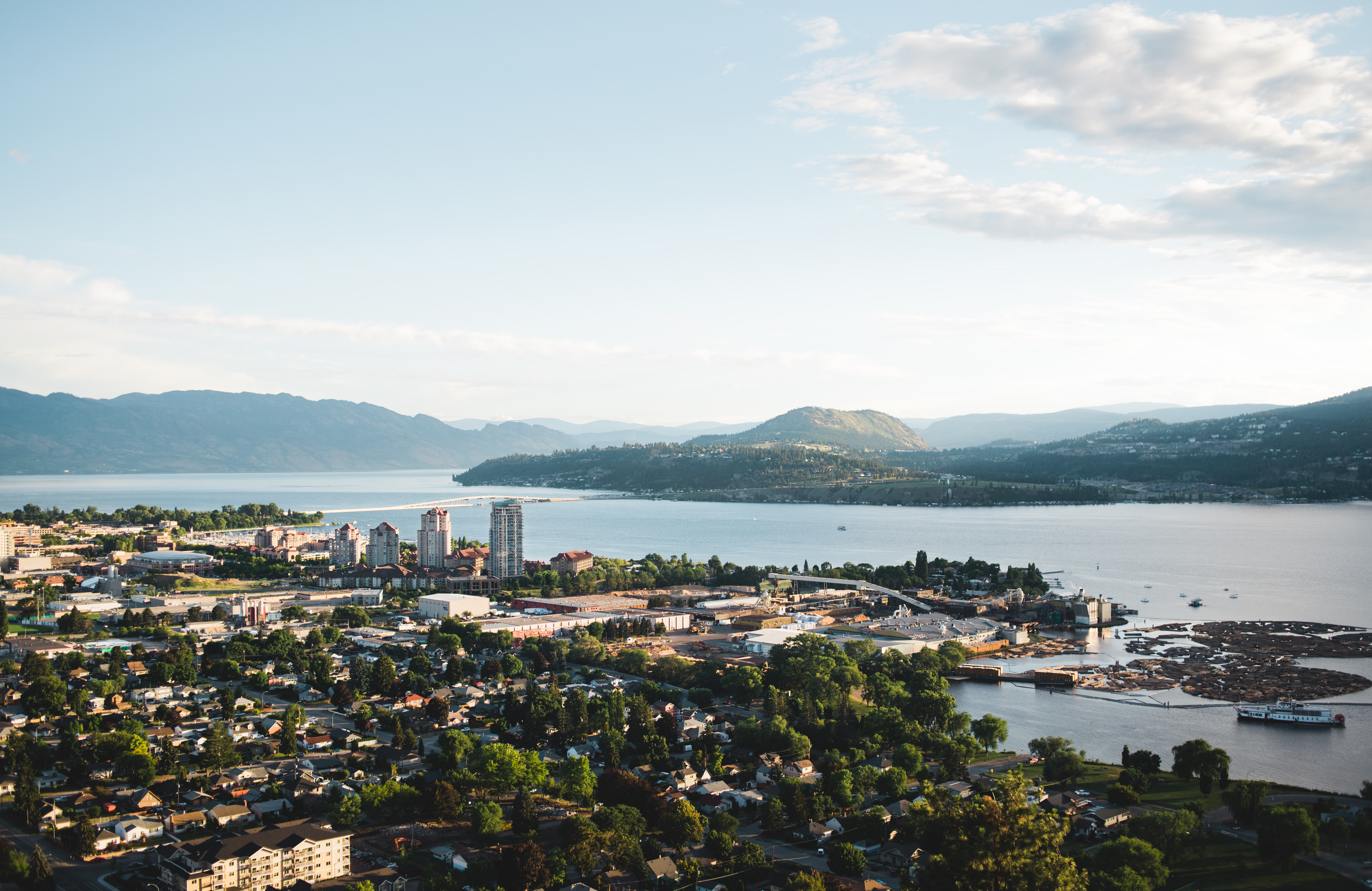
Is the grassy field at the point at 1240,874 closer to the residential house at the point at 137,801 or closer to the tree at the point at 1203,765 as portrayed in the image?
the tree at the point at 1203,765

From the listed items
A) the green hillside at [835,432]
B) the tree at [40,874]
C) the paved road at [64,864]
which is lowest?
the paved road at [64,864]

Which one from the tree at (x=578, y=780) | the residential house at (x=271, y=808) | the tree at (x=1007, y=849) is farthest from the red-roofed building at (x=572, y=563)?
the tree at (x=1007, y=849)

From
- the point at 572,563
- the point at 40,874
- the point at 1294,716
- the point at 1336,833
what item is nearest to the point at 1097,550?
A: the point at 572,563

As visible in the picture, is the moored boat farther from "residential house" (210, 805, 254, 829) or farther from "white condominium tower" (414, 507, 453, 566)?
"white condominium tower" (414, 507, 453, 566)

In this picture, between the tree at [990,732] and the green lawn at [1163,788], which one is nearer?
the green lawn at [1163,788]

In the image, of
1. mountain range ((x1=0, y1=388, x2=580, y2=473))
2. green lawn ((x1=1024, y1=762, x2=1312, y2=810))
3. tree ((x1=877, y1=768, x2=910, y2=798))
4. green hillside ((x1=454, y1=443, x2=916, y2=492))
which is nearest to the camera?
tree ((x1=877, y1=768, x2=910, y2=798))

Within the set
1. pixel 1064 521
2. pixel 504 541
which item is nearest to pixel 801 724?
pixel 504 541

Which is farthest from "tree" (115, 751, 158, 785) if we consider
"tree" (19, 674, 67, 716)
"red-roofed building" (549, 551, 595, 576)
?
"red-roofed building" (549, 551, 595, 576)
